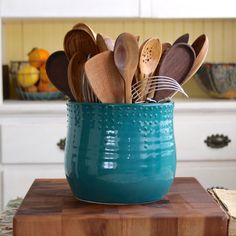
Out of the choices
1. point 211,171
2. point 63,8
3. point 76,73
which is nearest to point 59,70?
point 76,73

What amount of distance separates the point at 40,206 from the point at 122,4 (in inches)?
59.8

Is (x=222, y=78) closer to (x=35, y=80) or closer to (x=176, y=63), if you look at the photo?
(x=35, y=80)

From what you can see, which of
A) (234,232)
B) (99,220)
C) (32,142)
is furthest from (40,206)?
(32,142)

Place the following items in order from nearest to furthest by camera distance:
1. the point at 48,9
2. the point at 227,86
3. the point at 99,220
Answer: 1. the point at 99,220
2. the point at 48,9
3. the point at 227,86

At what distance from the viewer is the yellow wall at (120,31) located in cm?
260

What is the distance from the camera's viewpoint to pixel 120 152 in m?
0.80

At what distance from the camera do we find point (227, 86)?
238 centimetres

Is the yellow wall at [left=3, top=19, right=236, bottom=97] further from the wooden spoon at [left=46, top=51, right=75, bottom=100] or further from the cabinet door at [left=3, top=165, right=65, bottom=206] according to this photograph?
the wooden spoon at [left=46, top=51, right=75, bottom=100]

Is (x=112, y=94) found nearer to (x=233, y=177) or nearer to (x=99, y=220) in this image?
(x=99, y=220)

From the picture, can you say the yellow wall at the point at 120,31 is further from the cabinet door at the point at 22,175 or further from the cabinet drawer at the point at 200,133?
the cabinet door at the point at 22,175

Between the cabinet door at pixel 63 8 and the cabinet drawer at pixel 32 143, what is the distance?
0.41m

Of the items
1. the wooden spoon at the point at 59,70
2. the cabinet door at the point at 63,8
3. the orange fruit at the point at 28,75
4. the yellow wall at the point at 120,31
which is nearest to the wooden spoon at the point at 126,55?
the wooden spoon at the point at 59,70

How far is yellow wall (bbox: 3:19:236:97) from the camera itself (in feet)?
8.52

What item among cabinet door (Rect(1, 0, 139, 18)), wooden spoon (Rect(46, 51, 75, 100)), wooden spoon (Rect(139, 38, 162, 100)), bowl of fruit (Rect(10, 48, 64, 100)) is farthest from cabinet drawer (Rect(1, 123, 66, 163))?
wooden spoon (Rect(139, 38, 162, 100))
